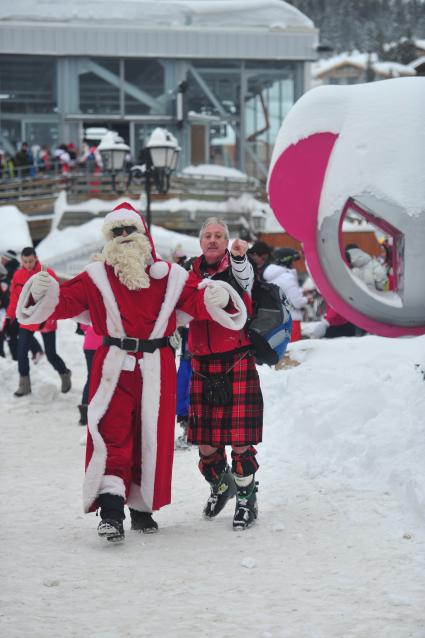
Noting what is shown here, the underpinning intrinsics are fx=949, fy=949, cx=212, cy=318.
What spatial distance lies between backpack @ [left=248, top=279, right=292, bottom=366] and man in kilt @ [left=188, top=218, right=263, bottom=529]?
51 millimetres

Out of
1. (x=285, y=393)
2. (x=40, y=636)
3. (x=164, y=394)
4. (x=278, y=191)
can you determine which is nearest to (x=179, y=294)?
(x=164, y=394)

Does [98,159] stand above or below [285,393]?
below

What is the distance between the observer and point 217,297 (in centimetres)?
475

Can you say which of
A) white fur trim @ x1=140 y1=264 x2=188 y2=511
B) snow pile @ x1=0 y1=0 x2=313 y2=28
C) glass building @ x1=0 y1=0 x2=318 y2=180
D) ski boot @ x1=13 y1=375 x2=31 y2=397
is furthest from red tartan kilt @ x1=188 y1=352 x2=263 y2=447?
snow pile @ x1=0 y1=0 x2=313 y2=28

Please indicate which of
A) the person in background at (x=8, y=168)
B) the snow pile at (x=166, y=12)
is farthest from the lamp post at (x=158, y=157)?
the snow pile at (x=166, y=12)

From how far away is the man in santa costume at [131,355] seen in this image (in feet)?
15.6

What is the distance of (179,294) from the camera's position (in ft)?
16.1

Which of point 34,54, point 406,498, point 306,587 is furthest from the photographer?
point 34,54

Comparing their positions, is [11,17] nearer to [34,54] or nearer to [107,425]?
[34,54]

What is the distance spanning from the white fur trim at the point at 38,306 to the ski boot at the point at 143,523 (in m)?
1.12

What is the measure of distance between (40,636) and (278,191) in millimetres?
3536

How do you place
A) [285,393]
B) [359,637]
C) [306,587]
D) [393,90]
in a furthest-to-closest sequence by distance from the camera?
[285,393]
[393,90]
[306,587]
[359,637]

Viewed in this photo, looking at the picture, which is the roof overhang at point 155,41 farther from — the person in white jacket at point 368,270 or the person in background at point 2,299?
the person in white jacket at point 368,270

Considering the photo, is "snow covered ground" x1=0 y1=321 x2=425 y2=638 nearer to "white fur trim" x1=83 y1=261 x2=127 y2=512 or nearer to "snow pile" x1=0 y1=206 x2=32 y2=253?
"white fur trim" x1=83 y1=261 x2=127 y2=512
